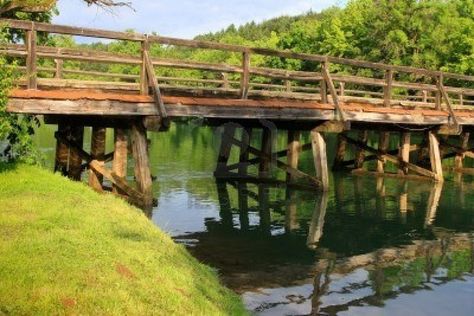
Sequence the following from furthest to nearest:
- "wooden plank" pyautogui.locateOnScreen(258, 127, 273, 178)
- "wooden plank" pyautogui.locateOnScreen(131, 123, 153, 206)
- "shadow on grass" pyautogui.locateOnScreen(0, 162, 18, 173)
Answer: "wooden plank" pyautogui.locateOnScreen(258, 127, 273, 178) → "wooden plank" pyautogui.locateOnScreen(131, 123, 153, 206) → "shadow on grass" pyautogui.locateOnScreen(0, 162, 18, 173)

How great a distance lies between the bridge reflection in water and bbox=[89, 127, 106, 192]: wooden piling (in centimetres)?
268

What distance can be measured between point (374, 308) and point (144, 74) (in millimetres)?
7118

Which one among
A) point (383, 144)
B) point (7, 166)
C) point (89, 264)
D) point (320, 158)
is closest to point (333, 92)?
point (320, 158)

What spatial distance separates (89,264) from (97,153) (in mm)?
8836

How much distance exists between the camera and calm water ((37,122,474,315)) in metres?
9.35

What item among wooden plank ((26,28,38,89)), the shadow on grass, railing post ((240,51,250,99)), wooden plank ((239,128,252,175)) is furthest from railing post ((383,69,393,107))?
the shadow on grass

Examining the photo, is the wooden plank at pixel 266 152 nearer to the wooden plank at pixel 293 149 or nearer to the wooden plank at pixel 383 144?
the wooden plank at pixel 293 149

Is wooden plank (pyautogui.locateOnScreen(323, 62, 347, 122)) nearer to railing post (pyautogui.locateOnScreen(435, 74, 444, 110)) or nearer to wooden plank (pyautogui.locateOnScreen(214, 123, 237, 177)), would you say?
wooden plank (pyautogui.locateOnScreen(214, 123, 237, 177))

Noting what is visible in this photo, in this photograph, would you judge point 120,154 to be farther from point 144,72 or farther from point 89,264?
point 89,264

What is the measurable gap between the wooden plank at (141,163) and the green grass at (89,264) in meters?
2.89

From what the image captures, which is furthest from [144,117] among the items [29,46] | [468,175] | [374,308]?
[468,175]

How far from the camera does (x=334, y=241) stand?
1331 centimetres

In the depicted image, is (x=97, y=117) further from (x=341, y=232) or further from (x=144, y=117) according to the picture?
(x=341, y=232)

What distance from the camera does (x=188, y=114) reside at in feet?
45.4
